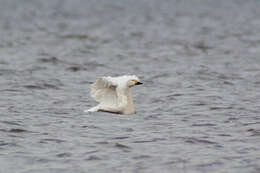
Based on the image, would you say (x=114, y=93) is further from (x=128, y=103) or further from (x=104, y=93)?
(x=128, y=103)

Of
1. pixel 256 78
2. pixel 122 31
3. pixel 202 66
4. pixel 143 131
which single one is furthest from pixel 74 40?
pixel 143 131

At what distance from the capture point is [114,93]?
11.5 metres

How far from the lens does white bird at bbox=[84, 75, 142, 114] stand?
11227 millimetres

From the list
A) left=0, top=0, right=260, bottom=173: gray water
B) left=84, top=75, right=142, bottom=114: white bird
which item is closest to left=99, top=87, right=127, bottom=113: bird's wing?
left=84, top=75, right=142, bottom=114: white bird

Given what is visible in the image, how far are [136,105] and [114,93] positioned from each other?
5.24 ft

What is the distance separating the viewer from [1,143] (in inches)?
361

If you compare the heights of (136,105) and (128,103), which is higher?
(128,103)

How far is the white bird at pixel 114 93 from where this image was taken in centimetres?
1123

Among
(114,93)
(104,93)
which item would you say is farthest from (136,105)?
(104,93)

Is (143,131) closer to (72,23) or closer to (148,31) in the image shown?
(148,31)

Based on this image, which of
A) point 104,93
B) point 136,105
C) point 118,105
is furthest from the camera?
point 136,105

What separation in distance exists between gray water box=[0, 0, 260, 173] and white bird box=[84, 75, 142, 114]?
23 cm

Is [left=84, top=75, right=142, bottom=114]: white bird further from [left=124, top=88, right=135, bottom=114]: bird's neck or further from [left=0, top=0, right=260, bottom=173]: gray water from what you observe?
[left=0, top=0, right=260, bottom=173]: gray water

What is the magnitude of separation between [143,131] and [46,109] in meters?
2.91
